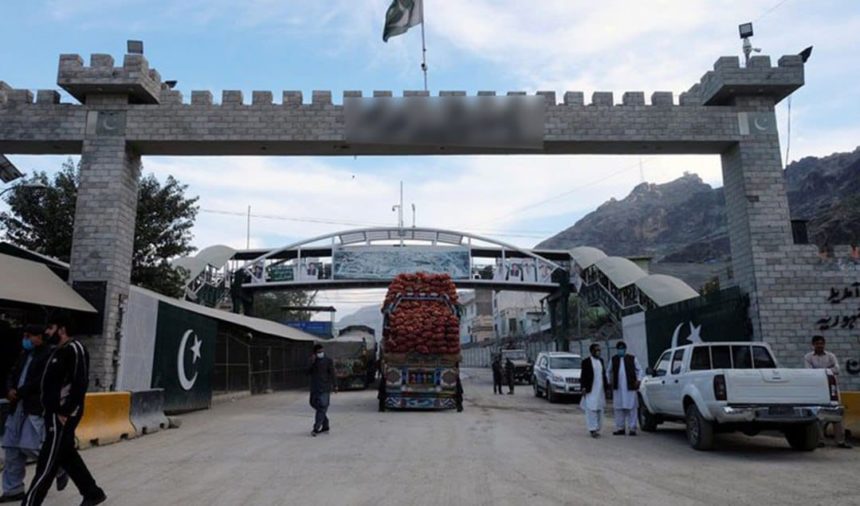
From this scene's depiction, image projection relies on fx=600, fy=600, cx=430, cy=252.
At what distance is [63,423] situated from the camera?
18.4 ft

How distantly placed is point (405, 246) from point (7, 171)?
2200 cm

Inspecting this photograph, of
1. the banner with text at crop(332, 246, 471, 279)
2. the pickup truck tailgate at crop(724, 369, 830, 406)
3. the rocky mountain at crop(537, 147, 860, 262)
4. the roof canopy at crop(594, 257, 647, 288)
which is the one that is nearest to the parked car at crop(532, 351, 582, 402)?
the roof canopy at crop(594, 257, 647, 288)

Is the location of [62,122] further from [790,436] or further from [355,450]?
[790,436]

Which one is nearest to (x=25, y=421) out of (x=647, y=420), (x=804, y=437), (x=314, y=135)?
(x=804, y=437)

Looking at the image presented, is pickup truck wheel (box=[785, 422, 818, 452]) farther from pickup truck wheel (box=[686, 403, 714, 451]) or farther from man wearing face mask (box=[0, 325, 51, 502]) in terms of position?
man wearing face mask (box=[0, 325, 51, 502])

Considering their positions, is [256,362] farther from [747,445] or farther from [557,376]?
[747,445]

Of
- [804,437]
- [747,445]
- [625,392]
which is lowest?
[747,445]

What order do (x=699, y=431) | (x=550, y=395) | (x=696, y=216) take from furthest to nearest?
(x=696, y=216), (x=550, y=395), (x=699, y=431)

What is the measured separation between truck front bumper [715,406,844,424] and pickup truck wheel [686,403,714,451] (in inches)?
23.4

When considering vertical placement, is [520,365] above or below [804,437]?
above

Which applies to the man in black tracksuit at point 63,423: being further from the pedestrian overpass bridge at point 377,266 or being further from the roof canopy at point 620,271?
the pedestrian overpass bridge at point 377,266

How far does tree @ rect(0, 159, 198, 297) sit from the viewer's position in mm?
21828

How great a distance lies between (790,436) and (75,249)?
16.1 m

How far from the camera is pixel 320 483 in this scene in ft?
22.5
